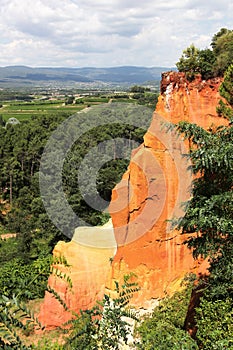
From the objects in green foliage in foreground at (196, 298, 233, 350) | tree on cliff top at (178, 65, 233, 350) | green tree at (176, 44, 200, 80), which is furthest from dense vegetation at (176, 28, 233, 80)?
green foliage in foreground at (196, 298, 233, 350)

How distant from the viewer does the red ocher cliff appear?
11.6 meters

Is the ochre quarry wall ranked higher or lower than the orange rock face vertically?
higher

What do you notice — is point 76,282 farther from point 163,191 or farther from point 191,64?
point 191,64

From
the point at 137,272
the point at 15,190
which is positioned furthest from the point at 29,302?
the point at 15,190

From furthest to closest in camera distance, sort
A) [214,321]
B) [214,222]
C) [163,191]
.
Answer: [163,191], [214,321], [214,222]

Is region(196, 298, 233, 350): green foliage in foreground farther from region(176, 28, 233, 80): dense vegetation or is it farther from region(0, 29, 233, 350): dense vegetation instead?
region(176, 28, 233, 80): dense vegetation

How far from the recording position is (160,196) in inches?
462

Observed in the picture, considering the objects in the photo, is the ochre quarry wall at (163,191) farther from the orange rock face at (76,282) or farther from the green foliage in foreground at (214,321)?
the green foliage in foreground at (214,321)

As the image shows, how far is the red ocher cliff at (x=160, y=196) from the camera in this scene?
38.2 ft

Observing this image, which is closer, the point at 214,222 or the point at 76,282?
the point at 214,222

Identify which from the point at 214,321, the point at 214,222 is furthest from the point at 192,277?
the point at 214,222

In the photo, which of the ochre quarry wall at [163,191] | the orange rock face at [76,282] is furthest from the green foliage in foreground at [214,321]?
the orange rock face at [76,282]

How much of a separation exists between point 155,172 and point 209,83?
127 inches

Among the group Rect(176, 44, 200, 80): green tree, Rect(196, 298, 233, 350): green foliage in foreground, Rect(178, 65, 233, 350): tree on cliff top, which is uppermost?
Rect(176, 44, 200, 80): green tree
